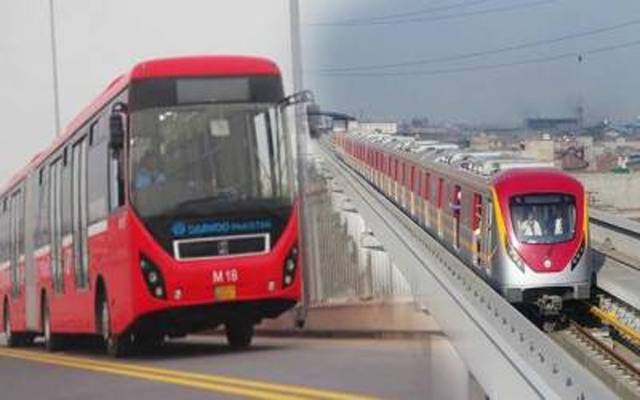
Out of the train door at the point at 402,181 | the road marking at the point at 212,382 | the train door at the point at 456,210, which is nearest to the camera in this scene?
the road marking at the point at 212,382

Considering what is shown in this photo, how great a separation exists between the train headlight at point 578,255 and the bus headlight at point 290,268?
16414 mm

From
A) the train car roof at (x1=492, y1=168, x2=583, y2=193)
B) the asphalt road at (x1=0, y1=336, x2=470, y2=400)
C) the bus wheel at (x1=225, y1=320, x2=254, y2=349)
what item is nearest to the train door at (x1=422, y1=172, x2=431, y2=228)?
the train car roof at (x1=492, y1=168, x2=583, y2=193)

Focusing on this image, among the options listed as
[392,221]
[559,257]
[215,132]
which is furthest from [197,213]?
[559,257]

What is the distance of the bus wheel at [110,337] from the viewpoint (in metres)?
15.8

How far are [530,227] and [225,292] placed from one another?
16636 mm

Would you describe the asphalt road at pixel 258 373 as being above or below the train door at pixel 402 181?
below

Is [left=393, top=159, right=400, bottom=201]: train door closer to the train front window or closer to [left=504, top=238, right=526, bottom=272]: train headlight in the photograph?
the train front window

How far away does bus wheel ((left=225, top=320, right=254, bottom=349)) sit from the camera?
17.3 meters

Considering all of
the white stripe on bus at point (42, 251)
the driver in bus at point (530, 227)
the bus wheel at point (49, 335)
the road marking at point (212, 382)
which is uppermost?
the white stripe on bus at point (42, 251)

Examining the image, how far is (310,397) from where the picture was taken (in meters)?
10.5

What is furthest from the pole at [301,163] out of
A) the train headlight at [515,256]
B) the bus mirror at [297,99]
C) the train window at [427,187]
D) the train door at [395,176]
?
the train door at [395,176]

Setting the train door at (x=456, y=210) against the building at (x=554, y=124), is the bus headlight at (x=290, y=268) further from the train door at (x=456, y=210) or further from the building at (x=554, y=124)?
the train door at (x=456, y=210)

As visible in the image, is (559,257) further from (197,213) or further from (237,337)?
(197,213)

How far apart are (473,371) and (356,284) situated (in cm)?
1769
